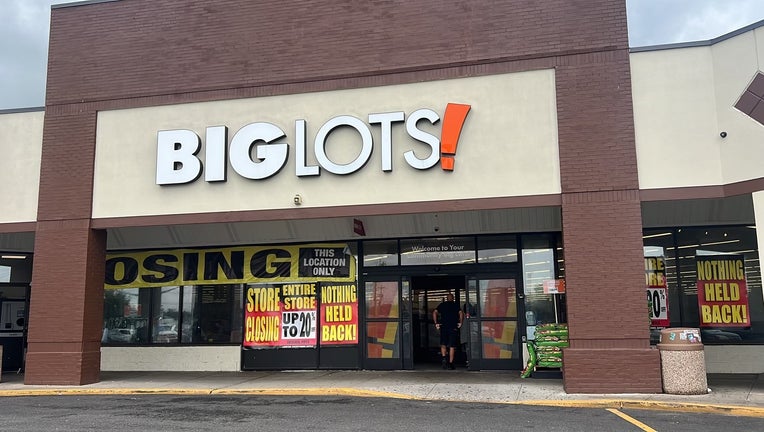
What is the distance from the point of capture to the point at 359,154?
1290cm

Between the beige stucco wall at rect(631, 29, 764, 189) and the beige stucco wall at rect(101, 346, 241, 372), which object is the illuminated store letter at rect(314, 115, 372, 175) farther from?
the beige stucco wall at rect(101, 346, 241, 372)

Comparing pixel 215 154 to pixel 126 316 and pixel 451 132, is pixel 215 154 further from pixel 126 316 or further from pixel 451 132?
pixel 126 316

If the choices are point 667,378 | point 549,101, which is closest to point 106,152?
point 549,101

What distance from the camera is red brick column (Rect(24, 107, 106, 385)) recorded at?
13.5 m

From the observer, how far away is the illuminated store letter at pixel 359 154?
12.8m

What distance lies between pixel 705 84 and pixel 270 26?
8.41 meters

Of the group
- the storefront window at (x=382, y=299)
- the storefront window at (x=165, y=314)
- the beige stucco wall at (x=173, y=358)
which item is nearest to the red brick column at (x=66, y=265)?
the beige stucco wall at (x=173, y=358)

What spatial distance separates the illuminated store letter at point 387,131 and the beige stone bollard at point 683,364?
585 cm

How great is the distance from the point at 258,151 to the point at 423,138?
11.0ft

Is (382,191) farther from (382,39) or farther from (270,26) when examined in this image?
(270,26)

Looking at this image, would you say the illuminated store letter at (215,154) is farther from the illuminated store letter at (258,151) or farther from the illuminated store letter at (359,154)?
the illuminated store letter at (359,154)

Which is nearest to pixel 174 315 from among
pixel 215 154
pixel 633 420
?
pixel 215 154

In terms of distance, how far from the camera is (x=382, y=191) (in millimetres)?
12734

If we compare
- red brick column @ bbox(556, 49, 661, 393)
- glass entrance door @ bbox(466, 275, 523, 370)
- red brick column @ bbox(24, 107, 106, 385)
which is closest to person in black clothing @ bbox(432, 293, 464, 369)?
glass entrance door @ bbox(466, 275, 523, 370)
